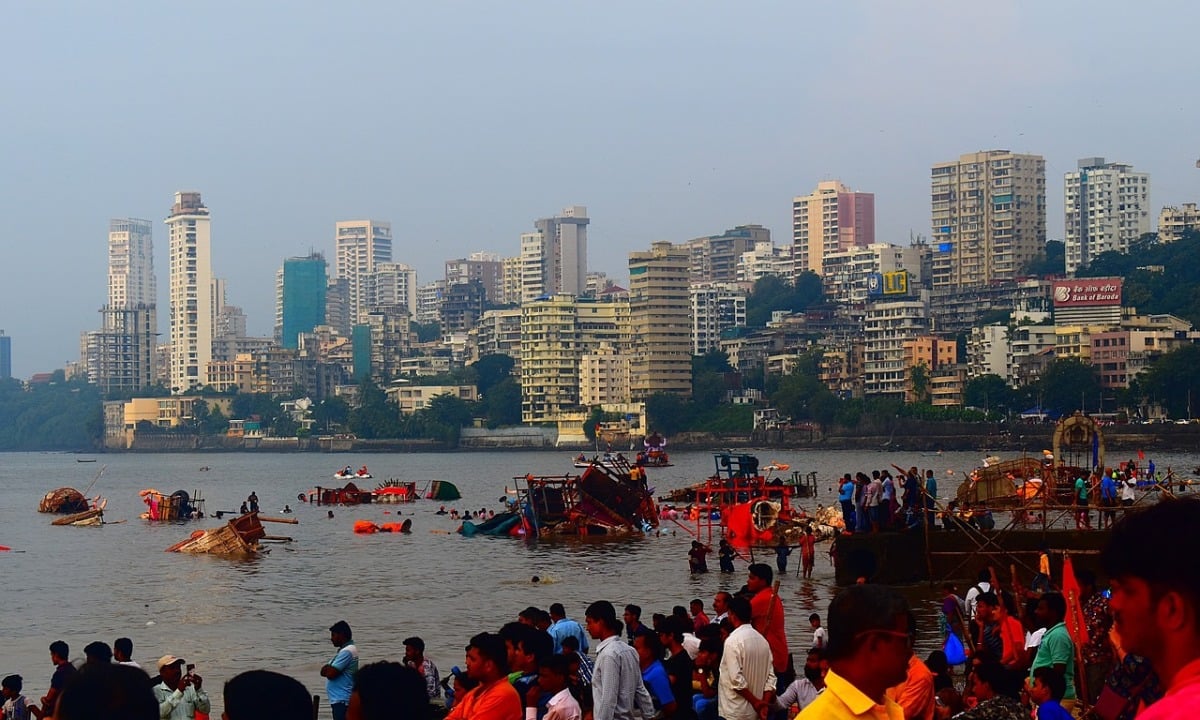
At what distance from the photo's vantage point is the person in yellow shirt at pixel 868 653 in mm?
4922

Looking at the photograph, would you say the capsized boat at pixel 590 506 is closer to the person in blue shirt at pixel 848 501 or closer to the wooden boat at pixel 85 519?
the person in blue shirt at pixel 848 501

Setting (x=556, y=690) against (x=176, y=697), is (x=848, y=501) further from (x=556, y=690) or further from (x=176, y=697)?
(x=556, y=690)

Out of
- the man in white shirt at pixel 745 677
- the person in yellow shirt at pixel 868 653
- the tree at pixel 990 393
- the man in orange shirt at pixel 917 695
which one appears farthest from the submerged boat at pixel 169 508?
the tree at pixel 990 393

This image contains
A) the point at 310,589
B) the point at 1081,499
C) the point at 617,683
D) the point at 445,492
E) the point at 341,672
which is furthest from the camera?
the point at 445,492

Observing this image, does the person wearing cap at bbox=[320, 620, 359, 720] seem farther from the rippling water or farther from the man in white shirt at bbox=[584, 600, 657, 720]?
the rippling water

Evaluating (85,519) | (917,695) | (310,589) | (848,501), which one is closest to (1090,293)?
(85,519)

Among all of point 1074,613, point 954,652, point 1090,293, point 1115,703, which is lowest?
point 954,652

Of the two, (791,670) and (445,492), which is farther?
(445,492)

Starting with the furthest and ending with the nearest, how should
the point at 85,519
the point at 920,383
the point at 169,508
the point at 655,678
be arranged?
the point at 920,383
the point at 169,508
the point at 85,519
the point at 655,678

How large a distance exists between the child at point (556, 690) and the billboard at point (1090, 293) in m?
148

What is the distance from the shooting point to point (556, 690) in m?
11.0

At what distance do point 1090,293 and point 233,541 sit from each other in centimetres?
12133

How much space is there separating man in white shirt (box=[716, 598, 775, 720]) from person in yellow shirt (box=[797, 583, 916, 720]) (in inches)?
223

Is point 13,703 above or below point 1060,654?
below
